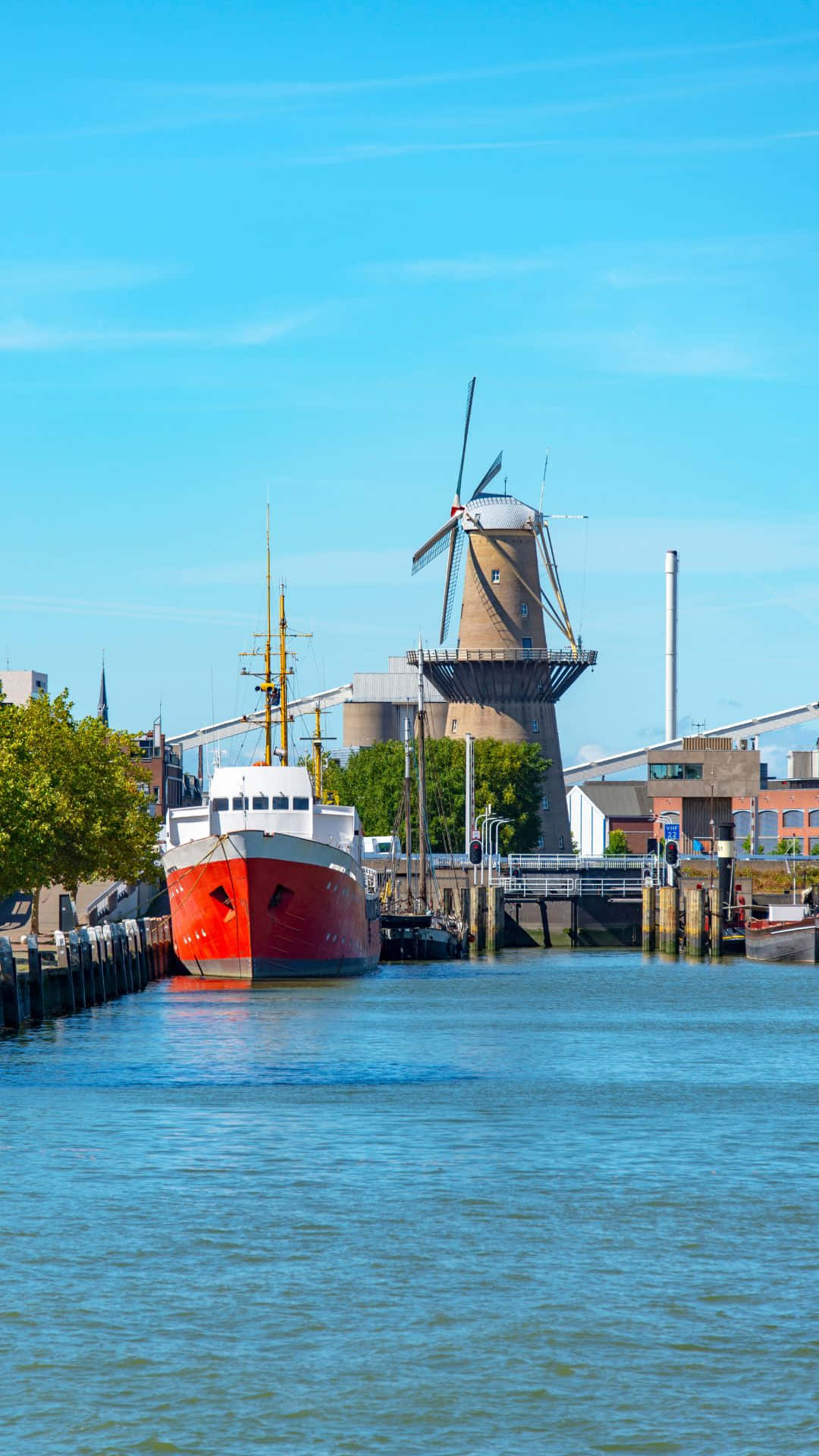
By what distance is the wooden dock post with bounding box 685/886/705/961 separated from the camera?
104312 millimetres

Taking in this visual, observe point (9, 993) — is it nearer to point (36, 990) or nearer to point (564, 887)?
point (36, 990)

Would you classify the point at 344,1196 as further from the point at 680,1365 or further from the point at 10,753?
the point at 10,753

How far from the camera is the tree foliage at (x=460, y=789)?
148m

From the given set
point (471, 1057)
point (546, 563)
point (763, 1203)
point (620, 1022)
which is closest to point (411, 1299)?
point (763, 1203)

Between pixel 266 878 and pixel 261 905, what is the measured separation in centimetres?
127

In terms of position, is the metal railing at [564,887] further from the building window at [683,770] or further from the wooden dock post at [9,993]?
the wooden dock post at [9,993]

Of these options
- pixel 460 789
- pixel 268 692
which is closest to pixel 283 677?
pixel 268 692

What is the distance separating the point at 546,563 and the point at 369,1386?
14188cm

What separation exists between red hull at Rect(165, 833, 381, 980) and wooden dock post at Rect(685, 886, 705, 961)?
3333 cm

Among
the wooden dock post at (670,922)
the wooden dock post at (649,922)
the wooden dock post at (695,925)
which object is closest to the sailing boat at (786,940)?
the wooden dock post at (695,925)

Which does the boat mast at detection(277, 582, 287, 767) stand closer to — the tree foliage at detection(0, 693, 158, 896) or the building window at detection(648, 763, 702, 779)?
→ the tree foliage at detection(0, 693, 158, 896)

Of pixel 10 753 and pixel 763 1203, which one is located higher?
pixel 10 753

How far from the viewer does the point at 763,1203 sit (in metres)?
28.1

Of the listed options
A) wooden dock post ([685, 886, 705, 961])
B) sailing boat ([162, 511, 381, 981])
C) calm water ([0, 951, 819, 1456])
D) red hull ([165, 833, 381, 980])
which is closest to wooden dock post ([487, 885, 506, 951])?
wooden dock post ([685, 886, 705, 961])
